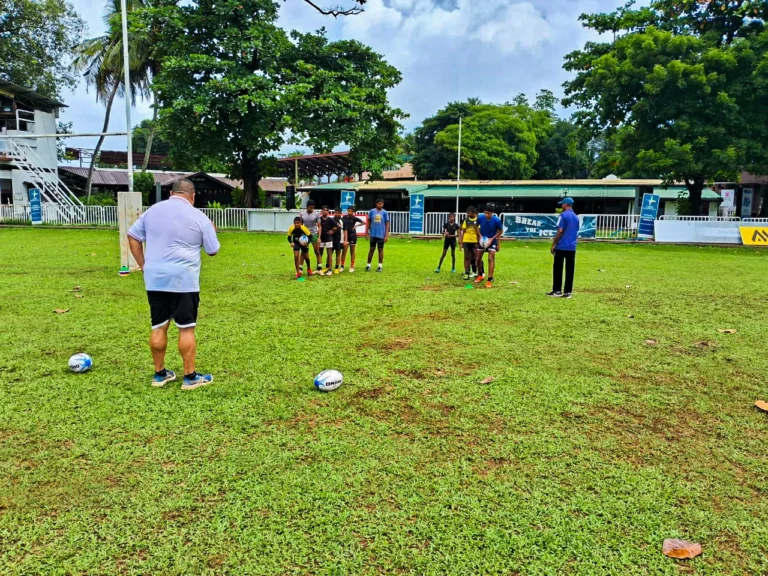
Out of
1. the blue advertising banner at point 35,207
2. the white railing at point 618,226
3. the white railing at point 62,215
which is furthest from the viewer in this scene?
the white railing at point 62,215

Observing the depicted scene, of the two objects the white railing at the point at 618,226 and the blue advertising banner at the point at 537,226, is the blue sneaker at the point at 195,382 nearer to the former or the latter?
the blue advertising banner at the point at 537,226

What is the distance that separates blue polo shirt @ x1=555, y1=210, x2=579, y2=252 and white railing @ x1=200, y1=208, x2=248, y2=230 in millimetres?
20275

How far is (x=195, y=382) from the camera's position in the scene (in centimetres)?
463

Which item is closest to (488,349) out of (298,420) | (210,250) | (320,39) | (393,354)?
(393,354)

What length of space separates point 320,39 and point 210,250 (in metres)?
25.1

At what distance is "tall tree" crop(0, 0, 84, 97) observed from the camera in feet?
114

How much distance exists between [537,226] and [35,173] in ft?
88.8

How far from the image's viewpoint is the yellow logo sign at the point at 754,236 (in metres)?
20.6

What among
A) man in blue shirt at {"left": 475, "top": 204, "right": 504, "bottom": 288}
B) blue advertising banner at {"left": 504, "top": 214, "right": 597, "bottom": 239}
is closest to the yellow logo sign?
blue advertising banner at {"left": 504, "top": 214, "right": 597, "bottom": 239}

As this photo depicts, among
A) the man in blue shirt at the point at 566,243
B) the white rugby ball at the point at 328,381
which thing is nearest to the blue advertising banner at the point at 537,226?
the man in blue shirt at the point at 566,243

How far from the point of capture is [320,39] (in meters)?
26.7

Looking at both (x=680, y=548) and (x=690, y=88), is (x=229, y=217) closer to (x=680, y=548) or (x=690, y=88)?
(x=690, y=88)

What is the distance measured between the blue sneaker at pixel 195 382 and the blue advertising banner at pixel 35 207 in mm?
28187

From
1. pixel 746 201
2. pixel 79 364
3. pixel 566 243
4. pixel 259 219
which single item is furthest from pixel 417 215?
pixel 746 201
